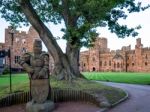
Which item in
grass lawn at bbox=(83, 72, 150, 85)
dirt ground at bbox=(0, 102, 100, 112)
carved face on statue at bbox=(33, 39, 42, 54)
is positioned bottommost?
dirt ground at bbox=(0, 102, 100, 112)

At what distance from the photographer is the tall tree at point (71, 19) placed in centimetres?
1967

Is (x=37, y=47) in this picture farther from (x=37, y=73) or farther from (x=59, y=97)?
(x=59, y=97)

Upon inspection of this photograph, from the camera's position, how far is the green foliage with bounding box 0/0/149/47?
1952 centimetres

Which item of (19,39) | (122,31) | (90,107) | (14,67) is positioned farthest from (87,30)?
(19,39)

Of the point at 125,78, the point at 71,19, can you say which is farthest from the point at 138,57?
the point at 71,19

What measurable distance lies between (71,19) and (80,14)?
8.95ft

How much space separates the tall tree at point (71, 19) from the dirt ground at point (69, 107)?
440cm

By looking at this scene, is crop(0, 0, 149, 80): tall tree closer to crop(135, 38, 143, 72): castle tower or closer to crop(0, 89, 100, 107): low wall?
crop(0, 89, 100, 107): low wall

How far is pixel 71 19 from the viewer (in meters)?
24.7

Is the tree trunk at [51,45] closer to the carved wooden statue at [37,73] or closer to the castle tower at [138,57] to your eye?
the carved wooden statue at [37,73]

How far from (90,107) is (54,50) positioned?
24.5 feet

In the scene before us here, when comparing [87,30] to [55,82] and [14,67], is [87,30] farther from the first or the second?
[14,67]

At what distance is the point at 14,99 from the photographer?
16328mm

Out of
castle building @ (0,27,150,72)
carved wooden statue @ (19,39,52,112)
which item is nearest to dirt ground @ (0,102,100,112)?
carved wooden statue @ (19,39,52,112)
